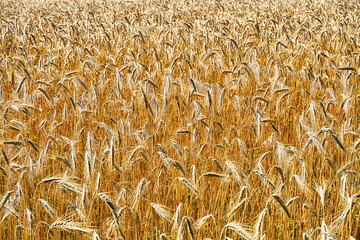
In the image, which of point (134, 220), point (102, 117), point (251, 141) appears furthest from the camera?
point (102, 117)

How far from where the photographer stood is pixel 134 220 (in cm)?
166

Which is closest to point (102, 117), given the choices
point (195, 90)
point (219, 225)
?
point (195, 90)

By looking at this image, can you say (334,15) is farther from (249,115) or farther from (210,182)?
(210,182)

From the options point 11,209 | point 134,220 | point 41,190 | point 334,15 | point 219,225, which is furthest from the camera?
point 334,15

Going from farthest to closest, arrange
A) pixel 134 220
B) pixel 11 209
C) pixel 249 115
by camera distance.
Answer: pixel 249 115 → pixel 134 220 → pixel 11 209

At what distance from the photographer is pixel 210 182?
2111mm

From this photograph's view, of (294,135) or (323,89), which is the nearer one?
(294,135)


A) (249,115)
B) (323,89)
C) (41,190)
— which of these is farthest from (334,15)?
(41,190)

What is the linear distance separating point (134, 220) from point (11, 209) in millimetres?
476

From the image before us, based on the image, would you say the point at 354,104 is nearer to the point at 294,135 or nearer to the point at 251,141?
the point at 294,135

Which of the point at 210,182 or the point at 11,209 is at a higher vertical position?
the point at 11,209

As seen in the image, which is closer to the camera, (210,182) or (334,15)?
(210,182)

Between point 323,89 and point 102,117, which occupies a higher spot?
point 323,89

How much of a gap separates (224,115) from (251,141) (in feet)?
1.20
